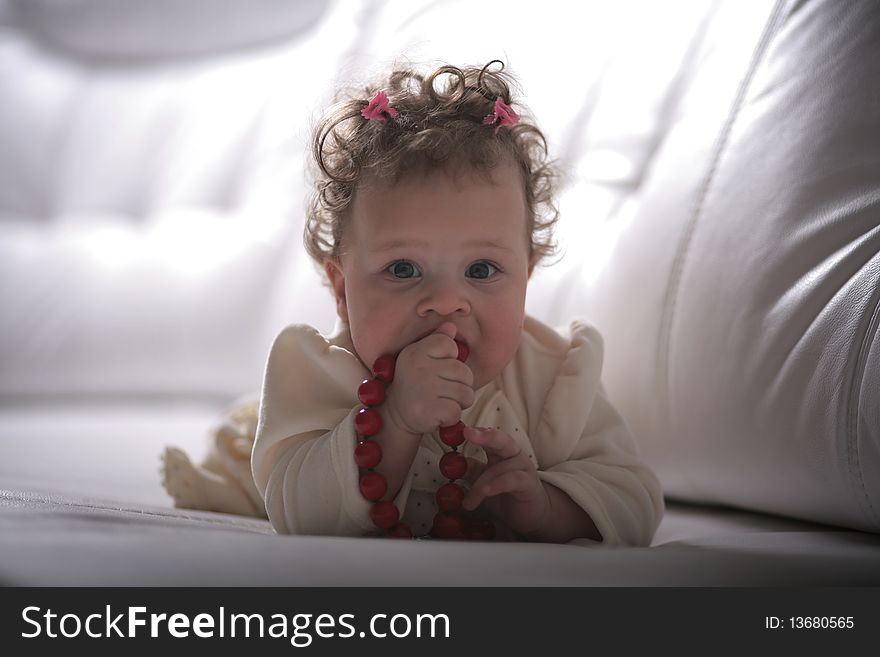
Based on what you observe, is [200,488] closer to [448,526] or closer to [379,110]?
[448,526]

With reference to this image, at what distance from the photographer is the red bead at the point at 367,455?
81cm

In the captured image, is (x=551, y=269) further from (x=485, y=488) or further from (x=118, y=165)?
(x=118, y=165)

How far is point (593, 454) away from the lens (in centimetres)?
92

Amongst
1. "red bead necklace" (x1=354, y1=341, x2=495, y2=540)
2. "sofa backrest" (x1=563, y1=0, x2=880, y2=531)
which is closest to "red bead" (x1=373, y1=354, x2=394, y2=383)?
"red bead necklace" (x1=354, y1=341, x2=495, y2=540)

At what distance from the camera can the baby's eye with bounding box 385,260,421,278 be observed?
855 millimetres

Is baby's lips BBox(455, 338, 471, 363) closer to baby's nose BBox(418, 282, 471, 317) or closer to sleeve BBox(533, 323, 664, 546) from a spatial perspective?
baby's nose BBox(418, 282, 471, 317)

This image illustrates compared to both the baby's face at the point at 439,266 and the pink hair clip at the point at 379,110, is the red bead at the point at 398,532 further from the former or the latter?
the pink hair clip at the point at 379,110

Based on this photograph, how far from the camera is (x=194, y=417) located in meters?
1.81

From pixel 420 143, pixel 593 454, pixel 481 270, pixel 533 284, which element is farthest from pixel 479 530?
pixel 533 284

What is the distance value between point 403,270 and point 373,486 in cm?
20

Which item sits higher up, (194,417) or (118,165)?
(118,165)

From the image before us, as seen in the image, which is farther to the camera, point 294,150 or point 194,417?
point 294,150
